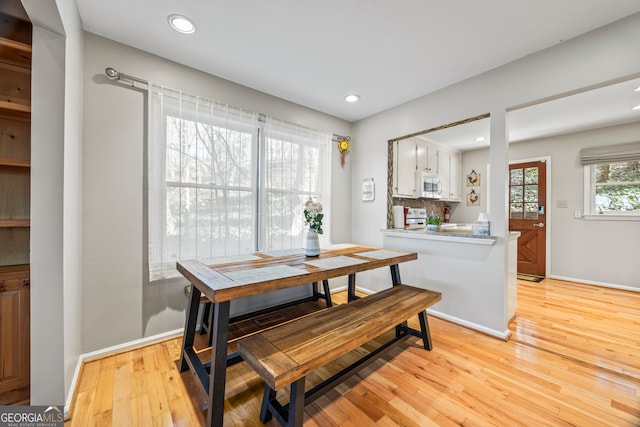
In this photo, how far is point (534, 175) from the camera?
14.4 ft

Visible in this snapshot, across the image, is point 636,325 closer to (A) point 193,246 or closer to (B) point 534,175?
(B) point 534,175

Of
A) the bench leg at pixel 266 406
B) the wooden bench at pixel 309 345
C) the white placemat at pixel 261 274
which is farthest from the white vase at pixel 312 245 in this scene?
the bench leg at pixel 266 406

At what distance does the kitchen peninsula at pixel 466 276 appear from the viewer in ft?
7.56

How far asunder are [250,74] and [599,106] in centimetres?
413

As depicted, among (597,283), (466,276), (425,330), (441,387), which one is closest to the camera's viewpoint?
(441,387)

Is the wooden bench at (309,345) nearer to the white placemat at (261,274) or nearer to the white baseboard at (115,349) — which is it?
the white placemat at (261,274)

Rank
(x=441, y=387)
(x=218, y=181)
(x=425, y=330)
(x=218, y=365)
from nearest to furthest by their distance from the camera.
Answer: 1. (x=218, y=365)
2. (x=441, y=387)
3. (x=425, y=330)
4. (x=218, y=181)

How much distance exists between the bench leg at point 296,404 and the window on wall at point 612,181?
5.13 meters

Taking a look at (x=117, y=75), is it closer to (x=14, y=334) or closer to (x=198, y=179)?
(x=198, y=179)

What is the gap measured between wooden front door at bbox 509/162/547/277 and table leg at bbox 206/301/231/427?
520 centimetres

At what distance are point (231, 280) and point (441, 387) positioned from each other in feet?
5.02

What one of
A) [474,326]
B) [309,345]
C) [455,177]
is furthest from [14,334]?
[455,177]

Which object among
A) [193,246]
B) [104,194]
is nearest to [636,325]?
[193,246]

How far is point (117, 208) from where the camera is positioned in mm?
1968
